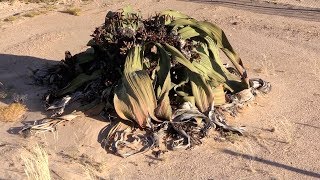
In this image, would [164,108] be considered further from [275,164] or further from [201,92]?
[275,164]

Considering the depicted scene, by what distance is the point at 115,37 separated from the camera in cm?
702

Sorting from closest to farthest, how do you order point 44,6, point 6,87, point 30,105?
point 30,105 → point 6,87 → point 44,6

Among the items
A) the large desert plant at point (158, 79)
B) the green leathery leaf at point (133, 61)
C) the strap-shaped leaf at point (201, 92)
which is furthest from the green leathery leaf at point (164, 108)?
the green leathery leaf at point (133, 61)

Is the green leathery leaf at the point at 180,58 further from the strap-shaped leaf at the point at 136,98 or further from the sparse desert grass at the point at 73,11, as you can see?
the sparse desert grass at the point at 73,11

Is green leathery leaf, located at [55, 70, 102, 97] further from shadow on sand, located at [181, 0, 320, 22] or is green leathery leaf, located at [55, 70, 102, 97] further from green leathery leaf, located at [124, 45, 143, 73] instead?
shadow on sand, located at [181, 0, 320, 22]

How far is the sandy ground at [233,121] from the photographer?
19.3 ft

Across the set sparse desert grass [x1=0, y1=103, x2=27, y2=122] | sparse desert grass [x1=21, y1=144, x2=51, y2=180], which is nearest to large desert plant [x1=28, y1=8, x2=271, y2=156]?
sparse desert grass [x1=0, y1=103, x2=27, y2=122]

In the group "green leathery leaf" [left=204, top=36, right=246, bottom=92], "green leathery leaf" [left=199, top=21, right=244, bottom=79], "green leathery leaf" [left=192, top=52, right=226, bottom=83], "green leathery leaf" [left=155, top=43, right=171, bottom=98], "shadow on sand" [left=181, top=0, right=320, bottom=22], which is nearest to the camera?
"green leathery leaf" [left=155, top=43, right=171, bottom=98]

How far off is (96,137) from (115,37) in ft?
4.57

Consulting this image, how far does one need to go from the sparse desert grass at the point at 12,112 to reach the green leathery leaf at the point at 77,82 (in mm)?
525

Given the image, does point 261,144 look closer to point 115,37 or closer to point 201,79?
point 201,79

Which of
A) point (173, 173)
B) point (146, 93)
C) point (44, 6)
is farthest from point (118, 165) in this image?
point (44, 6)

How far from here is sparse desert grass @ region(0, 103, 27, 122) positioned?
6992mm

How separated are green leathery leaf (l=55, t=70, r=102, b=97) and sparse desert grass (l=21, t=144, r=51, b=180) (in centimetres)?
157
